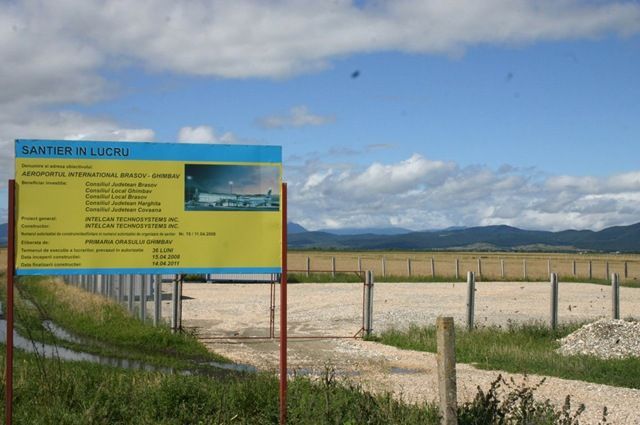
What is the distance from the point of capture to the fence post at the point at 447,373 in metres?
7.30

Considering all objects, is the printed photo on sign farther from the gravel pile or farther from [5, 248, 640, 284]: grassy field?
[5, 248, 640, 284]: grassy field

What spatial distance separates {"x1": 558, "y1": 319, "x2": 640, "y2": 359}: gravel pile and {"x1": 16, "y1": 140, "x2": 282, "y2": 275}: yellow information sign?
9578 millimetres

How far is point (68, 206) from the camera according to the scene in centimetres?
821

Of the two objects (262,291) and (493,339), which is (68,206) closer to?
(493,339)

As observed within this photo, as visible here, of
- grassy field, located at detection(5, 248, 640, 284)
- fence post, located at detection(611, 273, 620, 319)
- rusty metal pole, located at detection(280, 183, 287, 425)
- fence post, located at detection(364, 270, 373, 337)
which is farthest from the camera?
grassy field, located at detection(5, 248, 640, 284)

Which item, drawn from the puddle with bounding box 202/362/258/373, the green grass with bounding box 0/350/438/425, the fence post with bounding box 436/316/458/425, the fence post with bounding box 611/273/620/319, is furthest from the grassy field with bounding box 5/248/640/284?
the fence post with bounding box 436/316/458/425

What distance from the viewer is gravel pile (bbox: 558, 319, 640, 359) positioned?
636 inches

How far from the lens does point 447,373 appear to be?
290 inches

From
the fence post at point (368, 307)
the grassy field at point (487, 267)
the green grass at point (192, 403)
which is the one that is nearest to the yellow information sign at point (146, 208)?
the green grass at point (192, 403)

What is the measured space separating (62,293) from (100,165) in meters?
22.1

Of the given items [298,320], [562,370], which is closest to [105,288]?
[298,320]

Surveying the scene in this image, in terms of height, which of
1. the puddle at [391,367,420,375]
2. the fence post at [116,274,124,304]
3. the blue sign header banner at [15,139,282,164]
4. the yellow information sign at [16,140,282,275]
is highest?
the blue sign header banner at [15,139,282,164]

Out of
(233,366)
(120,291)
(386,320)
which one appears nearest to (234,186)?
(233,366)

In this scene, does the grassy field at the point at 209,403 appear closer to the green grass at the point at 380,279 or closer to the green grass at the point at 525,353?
the green grass at the point at 525,353
